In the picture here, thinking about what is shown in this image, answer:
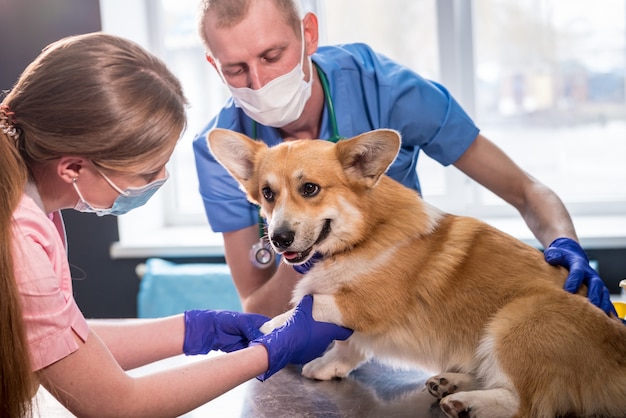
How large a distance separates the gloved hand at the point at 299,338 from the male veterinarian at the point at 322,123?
0.37m

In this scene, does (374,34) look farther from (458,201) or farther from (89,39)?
(89,39)

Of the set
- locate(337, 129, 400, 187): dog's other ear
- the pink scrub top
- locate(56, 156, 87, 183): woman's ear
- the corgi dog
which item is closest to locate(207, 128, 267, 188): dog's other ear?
the corgi dog

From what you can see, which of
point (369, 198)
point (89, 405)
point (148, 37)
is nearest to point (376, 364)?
point (369, 198)

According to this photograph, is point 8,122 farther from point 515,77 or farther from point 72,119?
point 515,77

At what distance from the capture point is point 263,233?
1.88 meters

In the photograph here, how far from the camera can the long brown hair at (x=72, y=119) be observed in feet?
3.47

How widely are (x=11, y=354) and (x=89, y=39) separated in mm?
522

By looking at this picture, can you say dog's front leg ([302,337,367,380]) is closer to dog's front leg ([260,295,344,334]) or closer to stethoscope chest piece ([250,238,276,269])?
dog's front leg ([260,295,344,334])

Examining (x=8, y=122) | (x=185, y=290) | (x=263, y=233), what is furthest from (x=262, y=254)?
(x=185, y=290)

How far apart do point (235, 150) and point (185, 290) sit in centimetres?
145

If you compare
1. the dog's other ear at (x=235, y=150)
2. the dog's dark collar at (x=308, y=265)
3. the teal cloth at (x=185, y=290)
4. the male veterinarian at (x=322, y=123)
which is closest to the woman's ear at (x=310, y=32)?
the male veterinarian at (x=322, y=123)

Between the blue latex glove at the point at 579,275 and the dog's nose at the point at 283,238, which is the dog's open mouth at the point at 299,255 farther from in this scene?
the blue latex glove at the point at 579,275

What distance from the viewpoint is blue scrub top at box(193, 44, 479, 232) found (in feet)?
6.22

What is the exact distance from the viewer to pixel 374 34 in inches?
131
